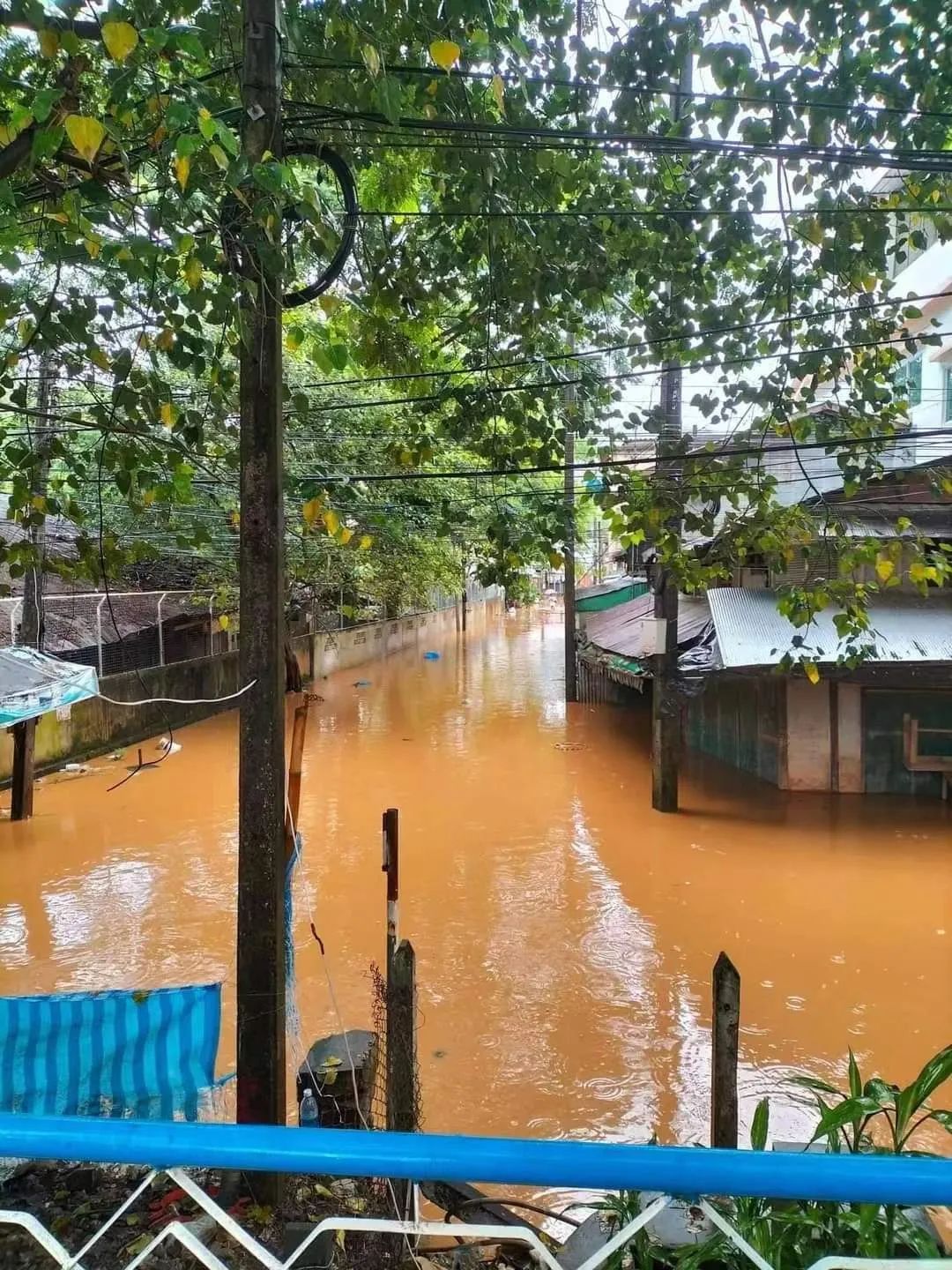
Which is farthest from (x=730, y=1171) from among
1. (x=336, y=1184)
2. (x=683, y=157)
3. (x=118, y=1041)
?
(x=683, y=157)

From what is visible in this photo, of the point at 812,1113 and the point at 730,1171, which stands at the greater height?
the point at 730,1171

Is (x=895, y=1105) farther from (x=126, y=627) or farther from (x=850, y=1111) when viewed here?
(x=126, y=627)

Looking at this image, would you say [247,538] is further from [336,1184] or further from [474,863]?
[474,863]

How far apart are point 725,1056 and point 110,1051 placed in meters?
2.80

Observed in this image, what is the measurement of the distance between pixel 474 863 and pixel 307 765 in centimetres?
590

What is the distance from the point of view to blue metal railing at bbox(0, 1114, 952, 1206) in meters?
1.21

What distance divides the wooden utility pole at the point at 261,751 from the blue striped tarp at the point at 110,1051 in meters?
0.66

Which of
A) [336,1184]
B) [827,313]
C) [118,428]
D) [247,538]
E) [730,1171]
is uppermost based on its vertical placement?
[827,313]

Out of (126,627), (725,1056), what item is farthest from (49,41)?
(126,627)

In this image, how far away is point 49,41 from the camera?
2404 mm

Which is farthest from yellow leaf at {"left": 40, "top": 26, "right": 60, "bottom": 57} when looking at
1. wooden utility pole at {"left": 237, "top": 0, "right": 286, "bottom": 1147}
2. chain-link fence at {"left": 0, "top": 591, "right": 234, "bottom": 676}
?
chain-link fence at {"left": 0, "top": 591, "right": 234, "bottom": 676}

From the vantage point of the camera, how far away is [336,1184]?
12.1ft

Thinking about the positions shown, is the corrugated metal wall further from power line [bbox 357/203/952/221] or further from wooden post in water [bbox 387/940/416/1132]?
wooden post in water [bbox 387/940/416/1132]

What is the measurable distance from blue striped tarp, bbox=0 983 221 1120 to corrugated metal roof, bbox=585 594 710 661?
8027 mm
